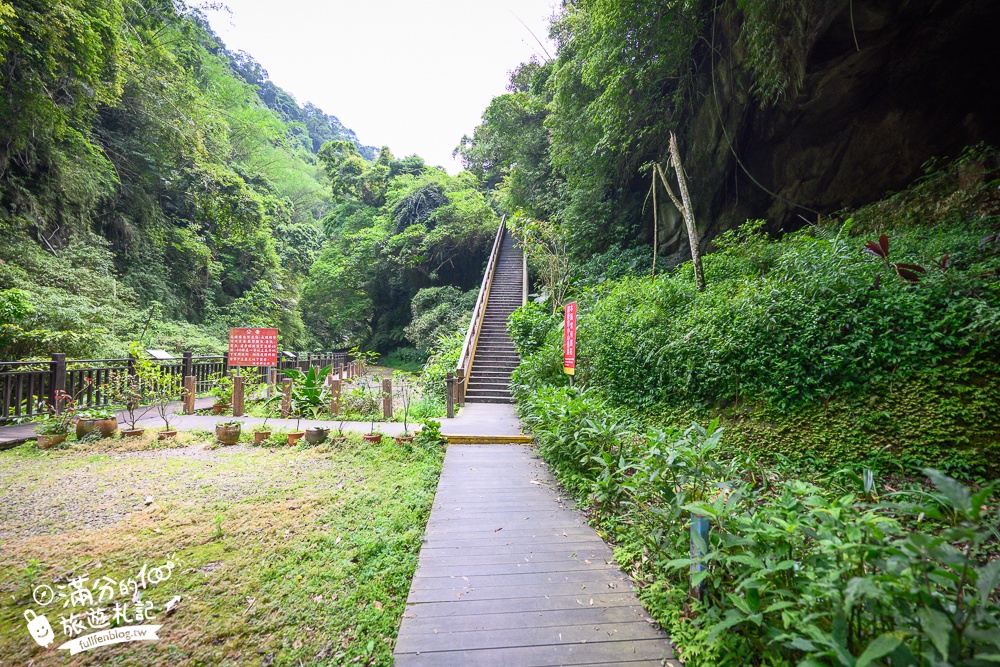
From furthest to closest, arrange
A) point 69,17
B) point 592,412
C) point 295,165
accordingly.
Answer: point 295,165 → point 69,17 → point 592,412

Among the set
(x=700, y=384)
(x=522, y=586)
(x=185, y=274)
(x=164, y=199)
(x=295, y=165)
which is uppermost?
(x=295, y=165)

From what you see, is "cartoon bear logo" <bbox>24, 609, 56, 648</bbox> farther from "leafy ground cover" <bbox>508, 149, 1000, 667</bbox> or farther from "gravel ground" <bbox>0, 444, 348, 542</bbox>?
"leafy ground cover" <bbox>508, 149, 1000, 667</bbox>

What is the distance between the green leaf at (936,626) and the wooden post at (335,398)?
691 centimetres

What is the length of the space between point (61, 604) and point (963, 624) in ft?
12.7

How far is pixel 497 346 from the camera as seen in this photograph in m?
11.0

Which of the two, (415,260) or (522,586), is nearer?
(522,586)

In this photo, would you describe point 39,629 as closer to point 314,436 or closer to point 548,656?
point 548,656

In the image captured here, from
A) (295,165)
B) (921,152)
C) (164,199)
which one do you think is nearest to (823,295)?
(921,152)

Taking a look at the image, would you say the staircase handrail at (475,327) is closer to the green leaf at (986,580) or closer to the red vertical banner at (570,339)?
the red vertical banner at (570,339)

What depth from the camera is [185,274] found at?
13.4m

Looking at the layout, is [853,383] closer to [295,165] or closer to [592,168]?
[592,168]

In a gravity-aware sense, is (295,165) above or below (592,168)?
above

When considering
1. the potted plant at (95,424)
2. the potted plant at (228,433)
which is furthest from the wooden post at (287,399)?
the potted plant at (95,424)

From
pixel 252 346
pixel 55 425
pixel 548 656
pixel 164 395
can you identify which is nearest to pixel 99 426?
pixel 55 425
